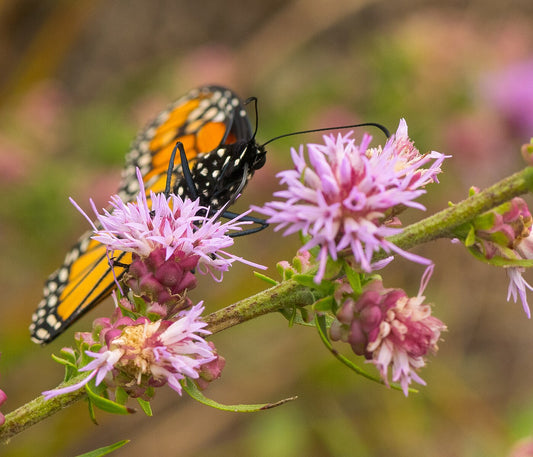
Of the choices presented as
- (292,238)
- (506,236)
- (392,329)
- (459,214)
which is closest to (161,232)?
(392,329)

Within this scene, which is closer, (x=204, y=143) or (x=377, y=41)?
(x=204, y=143)

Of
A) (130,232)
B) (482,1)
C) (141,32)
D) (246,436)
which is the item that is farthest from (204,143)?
(482,1)

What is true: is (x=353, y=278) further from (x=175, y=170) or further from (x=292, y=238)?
(x=292, y=238)

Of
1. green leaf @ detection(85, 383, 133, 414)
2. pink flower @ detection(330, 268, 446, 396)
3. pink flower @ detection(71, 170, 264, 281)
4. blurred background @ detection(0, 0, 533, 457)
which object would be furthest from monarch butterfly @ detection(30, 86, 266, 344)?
blurred background @ detection(0, 0, 533, 457)

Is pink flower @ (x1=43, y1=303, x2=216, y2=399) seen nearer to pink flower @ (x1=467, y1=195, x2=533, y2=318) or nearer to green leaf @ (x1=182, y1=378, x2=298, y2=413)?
green leaf @ (x1=182, y1=378, x2=298, y2=413)

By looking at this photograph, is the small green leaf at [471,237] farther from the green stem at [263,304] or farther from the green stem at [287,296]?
the green stem at [263,304]

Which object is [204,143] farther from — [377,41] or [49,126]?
[377,41]
